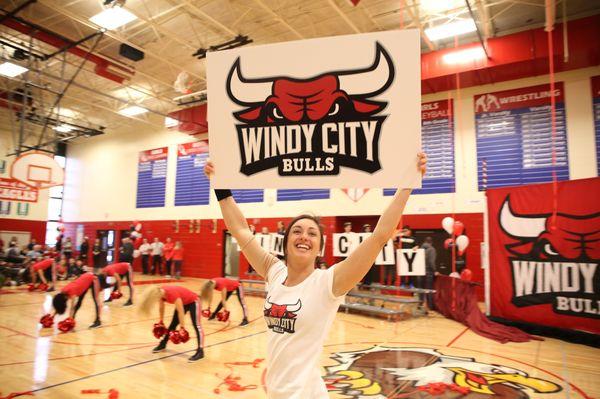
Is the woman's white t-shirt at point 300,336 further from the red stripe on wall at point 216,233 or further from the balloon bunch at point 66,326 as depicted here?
the red stripe on wall at point 216,233

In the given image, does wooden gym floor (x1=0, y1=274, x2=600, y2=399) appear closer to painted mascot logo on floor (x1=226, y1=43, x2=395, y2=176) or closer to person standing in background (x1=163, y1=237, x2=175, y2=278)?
painted mascot logo on floor (x1=226, y1=43, x2=395, y2=176)

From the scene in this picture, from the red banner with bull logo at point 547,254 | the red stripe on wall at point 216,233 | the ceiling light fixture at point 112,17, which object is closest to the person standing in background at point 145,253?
the red stripe on wall at point 216,233

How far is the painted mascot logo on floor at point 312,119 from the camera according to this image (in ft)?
5.59

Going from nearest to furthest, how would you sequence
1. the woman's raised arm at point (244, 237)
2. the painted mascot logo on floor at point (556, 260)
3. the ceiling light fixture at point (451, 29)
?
the woman's raised arm at point (244, 237) < the painted mascot logo on floor at point (556, 260) < the ceiling light fixture at point (451, 29)

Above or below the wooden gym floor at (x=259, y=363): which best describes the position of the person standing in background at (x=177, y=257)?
above

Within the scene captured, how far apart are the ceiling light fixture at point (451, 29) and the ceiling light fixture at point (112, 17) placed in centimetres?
655

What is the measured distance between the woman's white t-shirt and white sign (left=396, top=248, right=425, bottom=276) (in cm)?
673

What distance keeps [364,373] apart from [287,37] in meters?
8.85

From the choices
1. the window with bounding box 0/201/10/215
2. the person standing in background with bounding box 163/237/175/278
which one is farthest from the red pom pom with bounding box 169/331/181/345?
the window with bounding box 0/201/10/215

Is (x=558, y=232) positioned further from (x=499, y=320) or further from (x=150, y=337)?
(x=150, y=337)

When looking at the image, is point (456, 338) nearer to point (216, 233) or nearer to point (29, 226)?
point (216, 233)

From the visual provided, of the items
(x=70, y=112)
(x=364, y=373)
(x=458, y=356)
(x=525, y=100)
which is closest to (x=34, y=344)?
(x=364, y=373)

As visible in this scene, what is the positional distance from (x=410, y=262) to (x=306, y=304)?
6.91 m

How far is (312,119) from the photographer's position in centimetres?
177
